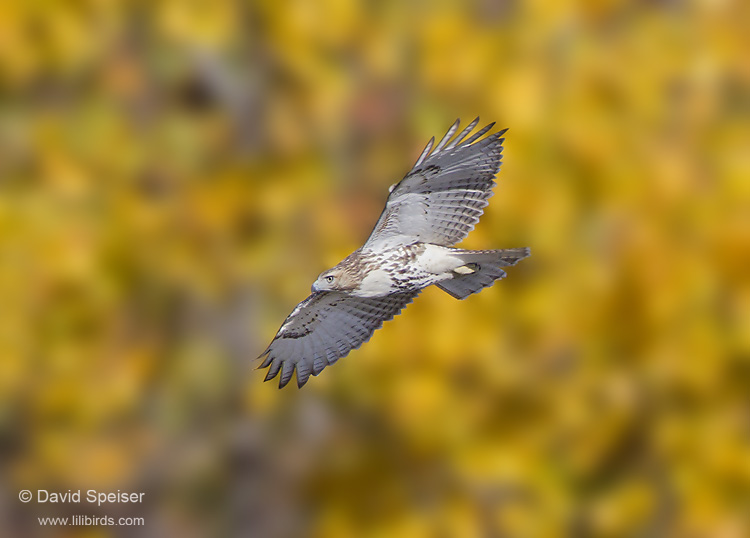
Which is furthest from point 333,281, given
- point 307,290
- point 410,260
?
point 307,290

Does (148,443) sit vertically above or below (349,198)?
below

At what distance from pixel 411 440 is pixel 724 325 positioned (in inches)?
107

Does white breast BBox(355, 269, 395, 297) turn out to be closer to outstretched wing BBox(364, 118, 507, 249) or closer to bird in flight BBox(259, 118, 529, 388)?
bird in flight BBox(259, 118, 529, 388)

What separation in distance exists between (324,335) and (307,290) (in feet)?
11.0

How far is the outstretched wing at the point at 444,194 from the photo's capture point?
15.5ft

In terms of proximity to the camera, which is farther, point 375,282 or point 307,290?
point 307,290

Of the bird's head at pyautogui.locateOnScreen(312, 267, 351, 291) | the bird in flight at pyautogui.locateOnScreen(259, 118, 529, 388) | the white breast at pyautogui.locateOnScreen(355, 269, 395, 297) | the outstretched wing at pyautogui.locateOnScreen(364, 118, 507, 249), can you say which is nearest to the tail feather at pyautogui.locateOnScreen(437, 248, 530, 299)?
the bird in flight at pyautogui.locateOnScreen(259, 118, 529, 388)

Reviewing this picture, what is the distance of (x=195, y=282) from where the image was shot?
8617mm

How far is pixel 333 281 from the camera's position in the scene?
15.3ft

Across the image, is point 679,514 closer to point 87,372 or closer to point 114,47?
point 87,372

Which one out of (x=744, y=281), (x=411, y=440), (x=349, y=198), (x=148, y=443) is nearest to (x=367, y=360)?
(x=411, y=440)

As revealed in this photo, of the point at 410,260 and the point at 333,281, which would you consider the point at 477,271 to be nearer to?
the point at 410,260

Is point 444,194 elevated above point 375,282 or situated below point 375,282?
above

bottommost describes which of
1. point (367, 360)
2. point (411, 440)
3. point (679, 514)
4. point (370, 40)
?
point (679, 514)
